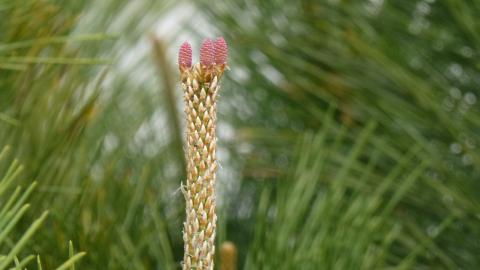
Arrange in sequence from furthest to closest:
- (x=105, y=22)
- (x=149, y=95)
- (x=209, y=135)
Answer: (x=149, y=95), (x=105, y=22), (x=209, y=135)

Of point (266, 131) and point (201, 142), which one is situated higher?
point (201, 142)

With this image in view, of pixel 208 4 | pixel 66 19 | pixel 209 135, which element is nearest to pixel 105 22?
pixel 66 19

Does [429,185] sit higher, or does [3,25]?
[3,25]

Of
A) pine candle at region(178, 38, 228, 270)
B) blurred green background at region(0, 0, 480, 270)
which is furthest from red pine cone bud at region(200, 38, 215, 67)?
blurred green background at region(0, 0, 480, 270)

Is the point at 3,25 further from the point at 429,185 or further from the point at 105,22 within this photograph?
the point at 429,185

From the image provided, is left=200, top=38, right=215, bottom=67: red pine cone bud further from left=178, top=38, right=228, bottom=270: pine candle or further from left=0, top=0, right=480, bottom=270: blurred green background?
left=0, top=0, right=480, bottom=270: blurred green background

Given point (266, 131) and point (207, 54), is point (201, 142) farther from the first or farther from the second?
point (266, 131)

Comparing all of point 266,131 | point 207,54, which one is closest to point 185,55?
point 207,54
